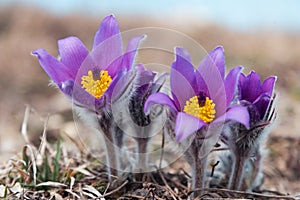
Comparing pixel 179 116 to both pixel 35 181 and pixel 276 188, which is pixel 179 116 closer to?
pixel 35 181

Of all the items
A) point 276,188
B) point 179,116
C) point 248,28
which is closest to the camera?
point 179,116

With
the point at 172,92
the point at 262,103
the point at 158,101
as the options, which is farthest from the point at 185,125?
the point at 262,103

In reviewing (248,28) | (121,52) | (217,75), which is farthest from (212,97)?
(248,28)

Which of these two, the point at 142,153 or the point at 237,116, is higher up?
the point at 237,116

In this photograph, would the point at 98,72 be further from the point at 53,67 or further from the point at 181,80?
the point at 181,80

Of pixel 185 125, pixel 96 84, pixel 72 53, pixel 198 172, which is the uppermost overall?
pixel 72 53

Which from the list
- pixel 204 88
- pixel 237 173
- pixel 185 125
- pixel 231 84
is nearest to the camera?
pixel 185 125
